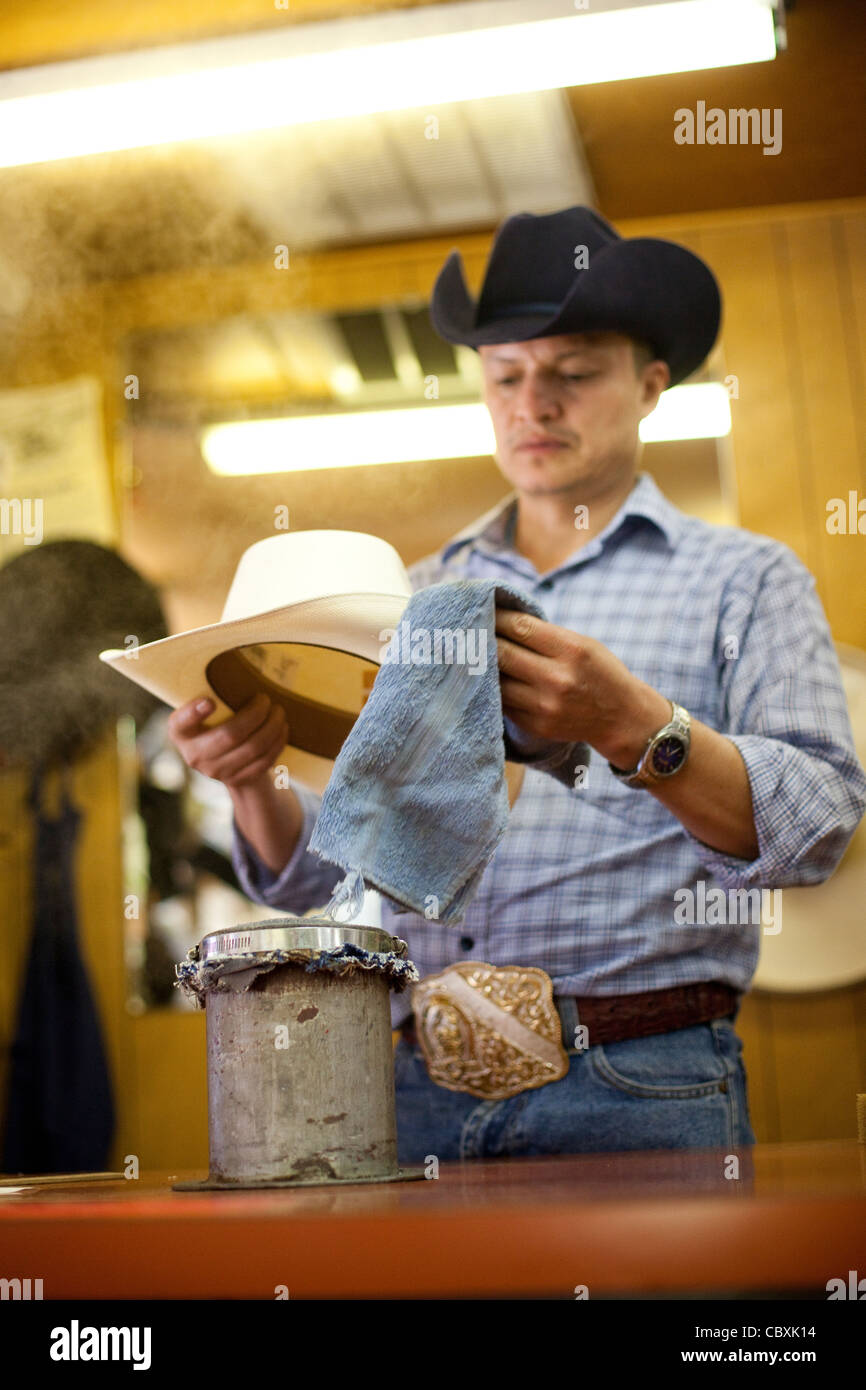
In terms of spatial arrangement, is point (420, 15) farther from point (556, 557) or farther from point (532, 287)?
point (556, 557)

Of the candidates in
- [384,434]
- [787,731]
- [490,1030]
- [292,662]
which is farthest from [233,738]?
[384,434]

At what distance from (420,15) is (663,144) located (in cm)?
85

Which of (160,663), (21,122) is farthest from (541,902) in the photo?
(21,122)

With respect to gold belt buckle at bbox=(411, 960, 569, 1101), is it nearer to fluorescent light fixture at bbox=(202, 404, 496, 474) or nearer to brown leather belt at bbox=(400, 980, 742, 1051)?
brown leather belt at bbox=(400, 980, 742, 1051)

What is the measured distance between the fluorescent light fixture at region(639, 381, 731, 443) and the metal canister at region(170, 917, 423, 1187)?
2013 mm

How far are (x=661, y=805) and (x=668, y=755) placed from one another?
48 centimetres

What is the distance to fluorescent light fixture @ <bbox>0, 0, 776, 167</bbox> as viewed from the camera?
2.12 meters

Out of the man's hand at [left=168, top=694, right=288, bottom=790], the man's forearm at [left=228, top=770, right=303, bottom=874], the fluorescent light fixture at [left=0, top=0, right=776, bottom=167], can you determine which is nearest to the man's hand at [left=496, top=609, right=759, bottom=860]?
the man's hand at [left=168, top=694, right=288, bottom=790]

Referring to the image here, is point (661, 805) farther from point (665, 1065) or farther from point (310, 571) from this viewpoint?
point (310, 571)

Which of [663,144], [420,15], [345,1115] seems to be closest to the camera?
[345,1115]

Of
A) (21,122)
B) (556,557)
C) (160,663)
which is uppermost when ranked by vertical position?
(21,122)

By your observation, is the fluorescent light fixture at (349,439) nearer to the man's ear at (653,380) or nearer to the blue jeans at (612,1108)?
the man's ear at (653,380)

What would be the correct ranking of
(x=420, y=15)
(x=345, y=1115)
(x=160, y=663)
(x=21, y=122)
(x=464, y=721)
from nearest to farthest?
(x=345, y=1115), (x=464, y=721), (x=160, y=663), (x=420, y=15), (x=21, y=122)
